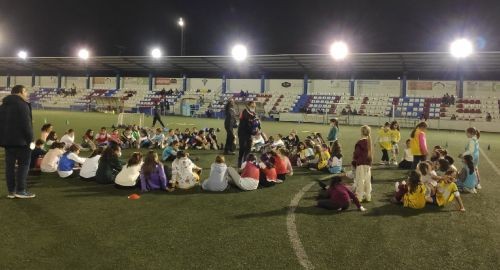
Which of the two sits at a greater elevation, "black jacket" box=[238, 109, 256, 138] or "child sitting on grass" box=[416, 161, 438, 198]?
"black jacket" box=[238, 109, 256, 138]

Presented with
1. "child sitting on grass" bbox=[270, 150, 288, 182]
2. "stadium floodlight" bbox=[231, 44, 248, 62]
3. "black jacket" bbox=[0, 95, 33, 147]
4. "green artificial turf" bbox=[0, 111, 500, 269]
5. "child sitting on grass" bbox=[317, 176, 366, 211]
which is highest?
"stadium floodlight" bbox=[231, 44, 248, 62]

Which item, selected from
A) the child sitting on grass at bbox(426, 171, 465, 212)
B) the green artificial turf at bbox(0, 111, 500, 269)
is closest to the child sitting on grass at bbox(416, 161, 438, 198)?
the child sitting on grass at bbox(426, 171, 465, 212)

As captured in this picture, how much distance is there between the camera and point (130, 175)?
9.25 metres

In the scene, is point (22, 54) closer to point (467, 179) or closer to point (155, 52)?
point (155, 52)

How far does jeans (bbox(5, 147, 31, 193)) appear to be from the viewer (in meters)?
7.96

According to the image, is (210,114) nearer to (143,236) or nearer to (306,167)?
(306,167)

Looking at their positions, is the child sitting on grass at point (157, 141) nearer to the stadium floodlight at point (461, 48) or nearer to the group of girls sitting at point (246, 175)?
the group of girls sitting at point (246, 175)

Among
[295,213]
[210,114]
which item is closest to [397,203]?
[295,213]

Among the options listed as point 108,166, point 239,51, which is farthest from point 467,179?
point 239,51

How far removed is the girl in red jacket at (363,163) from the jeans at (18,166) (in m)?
7.22

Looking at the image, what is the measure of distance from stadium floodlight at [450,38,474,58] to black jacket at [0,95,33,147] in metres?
39.2

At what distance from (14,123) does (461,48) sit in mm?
39441

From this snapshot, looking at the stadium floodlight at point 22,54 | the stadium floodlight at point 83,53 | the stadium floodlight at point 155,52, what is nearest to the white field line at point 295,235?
the stadium floodlight at point 155,52

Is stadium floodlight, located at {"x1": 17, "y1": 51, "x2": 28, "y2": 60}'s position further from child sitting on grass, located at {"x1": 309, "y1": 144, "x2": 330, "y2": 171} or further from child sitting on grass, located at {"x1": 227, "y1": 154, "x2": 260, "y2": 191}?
child sitting on grass, located at {"x1": 227, "y1": 154, "x2": 260, "y2": 191}
